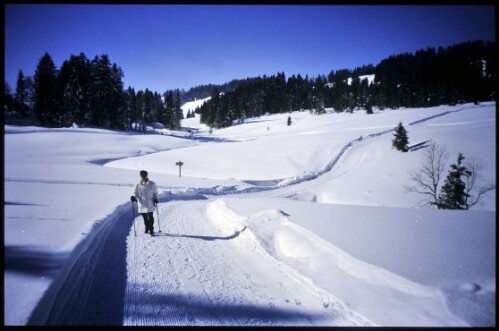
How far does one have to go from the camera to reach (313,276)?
5.34m

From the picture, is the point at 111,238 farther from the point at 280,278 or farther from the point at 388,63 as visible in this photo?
the point at 388,63

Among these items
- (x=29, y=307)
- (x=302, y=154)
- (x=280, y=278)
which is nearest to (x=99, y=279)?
(x=29, y=307)

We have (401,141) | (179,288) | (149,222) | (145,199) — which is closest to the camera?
(179,288)

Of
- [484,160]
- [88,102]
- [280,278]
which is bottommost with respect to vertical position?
[280,278]

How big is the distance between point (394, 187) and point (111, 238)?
870 inches

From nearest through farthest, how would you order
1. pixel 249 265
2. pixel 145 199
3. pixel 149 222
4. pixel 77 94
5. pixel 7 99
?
pixel 249 265 → pixel 149 222 → pixel 145 199 → pixel 7 99 → pixel 77 94

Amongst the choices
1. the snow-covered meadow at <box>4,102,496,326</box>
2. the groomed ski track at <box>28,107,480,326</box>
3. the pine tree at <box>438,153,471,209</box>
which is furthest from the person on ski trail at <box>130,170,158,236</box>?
the pine tree at <box>438,153,471,209</box>

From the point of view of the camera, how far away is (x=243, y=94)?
102 m

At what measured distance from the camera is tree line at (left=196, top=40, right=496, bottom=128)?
221 ft

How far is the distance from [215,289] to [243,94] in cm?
10155

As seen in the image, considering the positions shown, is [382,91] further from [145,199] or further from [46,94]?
[145,199]

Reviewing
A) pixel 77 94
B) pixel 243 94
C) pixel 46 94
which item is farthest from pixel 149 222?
pixel 243 94

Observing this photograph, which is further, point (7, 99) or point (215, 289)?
point (7, 99)

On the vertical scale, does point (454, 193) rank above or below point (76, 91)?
below
